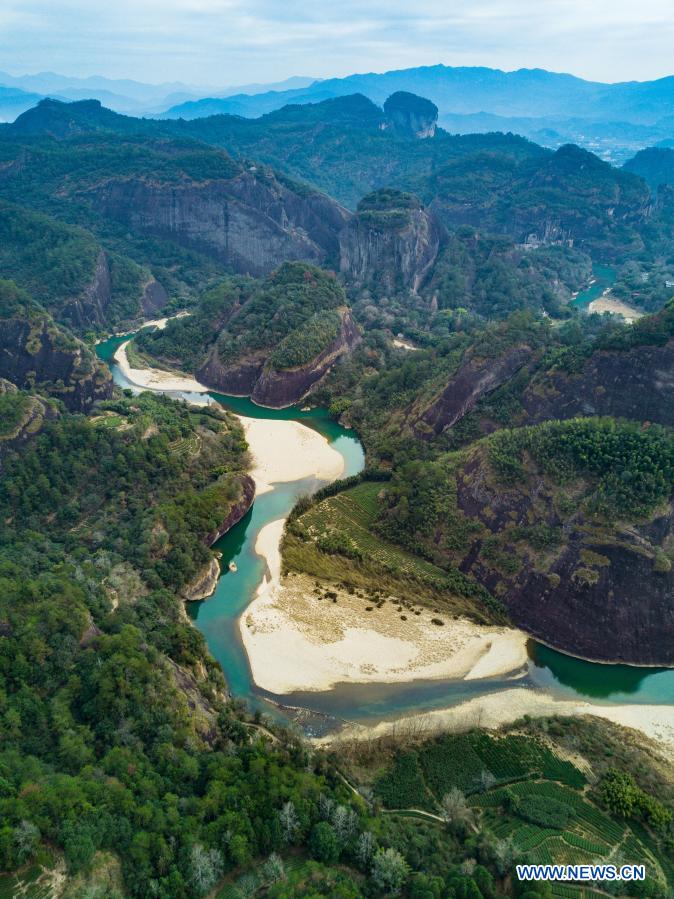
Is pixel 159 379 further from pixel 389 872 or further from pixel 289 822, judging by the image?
pixel 389 872

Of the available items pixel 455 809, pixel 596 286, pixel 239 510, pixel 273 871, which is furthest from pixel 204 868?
pixel 596 286

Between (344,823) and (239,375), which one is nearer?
(344,823)

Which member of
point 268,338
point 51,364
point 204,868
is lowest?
point 204,868

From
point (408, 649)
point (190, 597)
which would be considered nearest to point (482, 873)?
point (408, 649)

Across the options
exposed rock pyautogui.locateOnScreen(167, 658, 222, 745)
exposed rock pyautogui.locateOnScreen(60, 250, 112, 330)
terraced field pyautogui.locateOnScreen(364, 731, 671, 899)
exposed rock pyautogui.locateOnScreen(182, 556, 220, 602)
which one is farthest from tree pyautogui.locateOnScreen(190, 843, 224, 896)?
exposed rock pyautogui.locateOnScreen(60, 250, 112, 330)

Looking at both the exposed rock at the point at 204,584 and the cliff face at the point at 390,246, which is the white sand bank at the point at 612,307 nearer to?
the cliff face at the point at 390,246

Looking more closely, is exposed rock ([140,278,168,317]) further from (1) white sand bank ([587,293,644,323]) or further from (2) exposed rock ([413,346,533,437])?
(1) white sand bank ([587,293,644,323])

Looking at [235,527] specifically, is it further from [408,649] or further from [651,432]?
[651,432]
